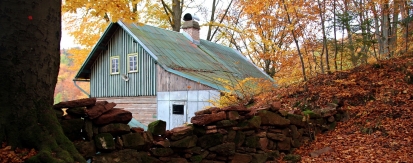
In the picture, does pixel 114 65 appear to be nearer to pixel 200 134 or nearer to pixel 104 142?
pixel 200 134

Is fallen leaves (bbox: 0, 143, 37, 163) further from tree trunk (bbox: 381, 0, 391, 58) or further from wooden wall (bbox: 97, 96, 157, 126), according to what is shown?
tree trunk (bbox: 381, 0, 391, 58)

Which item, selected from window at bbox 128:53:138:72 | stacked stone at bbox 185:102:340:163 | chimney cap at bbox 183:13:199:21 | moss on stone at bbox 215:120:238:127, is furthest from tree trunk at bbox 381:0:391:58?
window at bbox 128:53:138:72

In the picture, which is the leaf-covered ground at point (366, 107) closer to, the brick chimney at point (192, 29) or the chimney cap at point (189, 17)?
the brick chimney at point (192, 29)

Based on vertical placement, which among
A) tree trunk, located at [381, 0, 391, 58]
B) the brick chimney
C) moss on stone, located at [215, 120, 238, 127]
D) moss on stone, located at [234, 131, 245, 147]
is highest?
the brick chimney

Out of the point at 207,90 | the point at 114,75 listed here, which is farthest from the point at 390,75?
the point at 114,75

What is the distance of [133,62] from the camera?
15.2m

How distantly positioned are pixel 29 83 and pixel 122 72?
12.5 m

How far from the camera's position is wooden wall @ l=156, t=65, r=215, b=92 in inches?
498

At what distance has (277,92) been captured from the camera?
9.19 m

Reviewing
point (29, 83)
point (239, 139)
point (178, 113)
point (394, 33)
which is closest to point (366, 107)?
point (239, 139)

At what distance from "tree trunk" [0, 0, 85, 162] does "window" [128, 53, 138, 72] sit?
11.5 metres

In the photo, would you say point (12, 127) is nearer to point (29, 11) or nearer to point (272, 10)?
point (29, 11)

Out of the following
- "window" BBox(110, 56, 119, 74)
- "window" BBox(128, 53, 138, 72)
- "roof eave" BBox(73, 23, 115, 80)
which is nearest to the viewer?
"window" BBox(128, 53, 138, 72)

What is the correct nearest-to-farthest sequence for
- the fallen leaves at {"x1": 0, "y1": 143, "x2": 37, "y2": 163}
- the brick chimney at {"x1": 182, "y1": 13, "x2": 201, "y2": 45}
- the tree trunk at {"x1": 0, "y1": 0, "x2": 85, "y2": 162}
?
1. the fallen leaves at {"x1": 0, "y1": 143, "x2": 37, "y2": 163}
2. the tree trunk at {"x1": 0, "y1": 0, "x2": 85, "y2": 162}
3. the brick chimney at {"x1": 182, "y1": 13, "x2": 201, "y2": 45}
